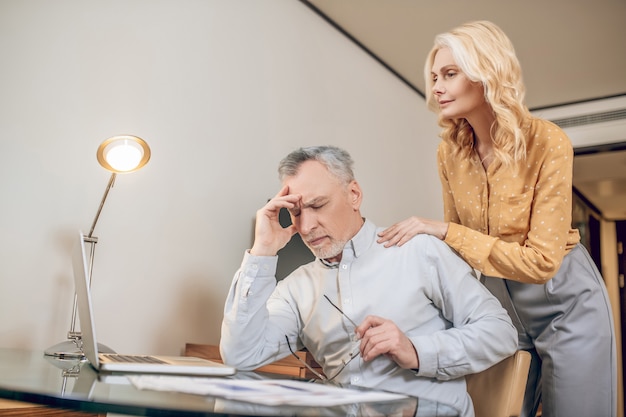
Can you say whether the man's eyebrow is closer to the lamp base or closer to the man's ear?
the man's ear

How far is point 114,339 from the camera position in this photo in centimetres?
205

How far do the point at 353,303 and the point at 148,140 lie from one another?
3.80 feet

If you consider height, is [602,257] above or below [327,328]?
above

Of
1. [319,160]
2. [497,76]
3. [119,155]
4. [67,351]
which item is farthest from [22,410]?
[497,76]

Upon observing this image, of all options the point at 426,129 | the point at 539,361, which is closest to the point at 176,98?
the point at 539,361

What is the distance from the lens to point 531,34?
11.8 ft

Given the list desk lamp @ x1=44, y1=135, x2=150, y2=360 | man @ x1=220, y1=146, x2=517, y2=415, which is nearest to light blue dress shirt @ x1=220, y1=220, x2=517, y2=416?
man @ x1=220, y1=146, x2=517, y2=415

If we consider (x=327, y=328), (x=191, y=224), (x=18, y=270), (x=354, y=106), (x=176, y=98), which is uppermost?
(x=354, y=106)

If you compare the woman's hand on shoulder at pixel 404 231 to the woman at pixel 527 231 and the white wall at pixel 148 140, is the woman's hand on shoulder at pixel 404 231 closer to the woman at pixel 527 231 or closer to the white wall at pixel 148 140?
the woman at pixel 527 231

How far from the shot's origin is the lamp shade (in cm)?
173

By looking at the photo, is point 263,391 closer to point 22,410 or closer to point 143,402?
point 143,402

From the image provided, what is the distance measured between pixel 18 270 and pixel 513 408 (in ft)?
4.60

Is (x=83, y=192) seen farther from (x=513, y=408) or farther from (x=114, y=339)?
(x=513, y=408)

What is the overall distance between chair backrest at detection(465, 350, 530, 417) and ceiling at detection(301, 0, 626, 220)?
249cm
